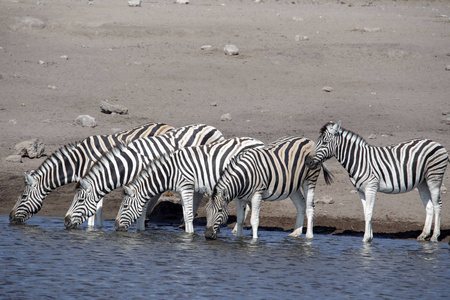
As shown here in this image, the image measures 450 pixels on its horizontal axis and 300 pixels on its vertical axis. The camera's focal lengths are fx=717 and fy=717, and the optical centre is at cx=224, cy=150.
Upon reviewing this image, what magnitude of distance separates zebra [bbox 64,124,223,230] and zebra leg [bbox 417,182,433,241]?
3630 millimetres

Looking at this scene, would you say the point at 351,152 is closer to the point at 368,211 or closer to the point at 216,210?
the point at 368,211

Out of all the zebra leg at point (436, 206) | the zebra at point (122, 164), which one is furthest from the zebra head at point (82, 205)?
Answer: the zebra leg at point (436, 206)

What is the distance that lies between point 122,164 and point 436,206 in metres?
5.28

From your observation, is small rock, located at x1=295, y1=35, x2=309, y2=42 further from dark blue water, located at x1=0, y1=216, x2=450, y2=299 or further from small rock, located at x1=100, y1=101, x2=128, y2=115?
dark blue water, located at x1=0, y1=216, x2=450, y2=299

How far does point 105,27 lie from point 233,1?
30.3 ft

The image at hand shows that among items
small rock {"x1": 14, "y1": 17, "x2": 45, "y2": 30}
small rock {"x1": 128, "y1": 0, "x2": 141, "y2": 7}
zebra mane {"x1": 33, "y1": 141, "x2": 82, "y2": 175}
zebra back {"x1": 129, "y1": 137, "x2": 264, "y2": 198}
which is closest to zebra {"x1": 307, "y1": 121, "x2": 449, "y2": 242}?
zebra back {"x1": 129, "y1": 137, "x2": 264, "y2": 198}

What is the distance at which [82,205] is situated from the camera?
12062 millimetres

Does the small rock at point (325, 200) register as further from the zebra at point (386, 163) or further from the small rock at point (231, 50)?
the small rock at point (231, 50)

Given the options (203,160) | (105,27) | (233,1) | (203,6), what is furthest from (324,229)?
(233,1)

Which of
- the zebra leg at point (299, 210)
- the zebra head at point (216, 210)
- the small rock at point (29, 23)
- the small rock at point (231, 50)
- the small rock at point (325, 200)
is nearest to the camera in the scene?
the zebra head at point (216, 210)

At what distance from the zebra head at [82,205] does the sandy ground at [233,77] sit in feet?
5.82

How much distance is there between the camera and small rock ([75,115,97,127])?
18.4 m

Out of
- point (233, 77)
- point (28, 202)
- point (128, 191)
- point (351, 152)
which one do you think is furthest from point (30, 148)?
point (233, 77)

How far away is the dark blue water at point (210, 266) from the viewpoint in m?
8.30
